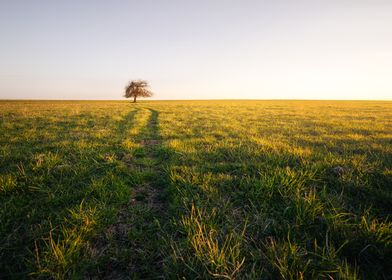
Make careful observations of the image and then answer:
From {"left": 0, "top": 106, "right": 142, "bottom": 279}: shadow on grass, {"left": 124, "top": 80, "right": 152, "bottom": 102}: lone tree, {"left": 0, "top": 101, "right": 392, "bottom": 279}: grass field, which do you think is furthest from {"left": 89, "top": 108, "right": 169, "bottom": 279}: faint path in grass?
{"left": 124, "top": 80, "right": 152, "bottom": 102}: lone tree

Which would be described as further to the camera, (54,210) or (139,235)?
(54,210)

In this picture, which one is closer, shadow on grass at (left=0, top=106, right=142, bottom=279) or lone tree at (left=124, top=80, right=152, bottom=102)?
shadow on grass at (left=0, top=106, right=142, bottom=279)

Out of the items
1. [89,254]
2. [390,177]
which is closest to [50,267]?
[89,254]

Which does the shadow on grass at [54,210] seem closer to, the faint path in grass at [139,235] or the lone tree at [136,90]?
the faint path in grass at [139,235]

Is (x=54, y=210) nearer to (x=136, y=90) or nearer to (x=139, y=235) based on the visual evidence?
(x=139, y=235)

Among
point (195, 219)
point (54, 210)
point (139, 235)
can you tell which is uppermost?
point (195, 219)


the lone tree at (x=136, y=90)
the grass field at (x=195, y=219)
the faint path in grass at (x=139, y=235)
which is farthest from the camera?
the lone tree at (x=136, y=90)

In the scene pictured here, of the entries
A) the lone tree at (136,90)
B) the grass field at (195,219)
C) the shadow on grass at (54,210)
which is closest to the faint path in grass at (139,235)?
the grass field at (195,219)

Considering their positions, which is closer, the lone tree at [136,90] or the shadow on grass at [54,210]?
the shadow on grass at [54,210]

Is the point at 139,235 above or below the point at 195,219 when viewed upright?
below

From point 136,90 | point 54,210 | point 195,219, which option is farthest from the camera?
point 136,90

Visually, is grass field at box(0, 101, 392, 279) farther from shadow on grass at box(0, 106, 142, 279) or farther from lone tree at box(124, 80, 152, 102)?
lone tree at box(124, 80, 152, 102)

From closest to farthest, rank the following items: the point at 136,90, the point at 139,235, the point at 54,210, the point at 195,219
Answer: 1. the point at 195,219
2. the point at 139,235
3. the point at 54,210
4. the point at 136,90

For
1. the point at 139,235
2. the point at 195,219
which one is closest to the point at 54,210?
the point at 139,235
